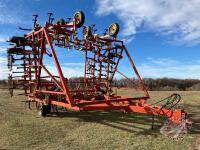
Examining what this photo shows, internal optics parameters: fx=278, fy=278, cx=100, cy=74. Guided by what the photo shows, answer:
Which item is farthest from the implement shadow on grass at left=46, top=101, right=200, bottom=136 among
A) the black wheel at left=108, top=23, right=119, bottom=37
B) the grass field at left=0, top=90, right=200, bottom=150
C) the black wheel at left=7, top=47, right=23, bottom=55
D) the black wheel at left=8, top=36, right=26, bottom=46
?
the black wheel at left=108, top=23, right=119, bottom=37

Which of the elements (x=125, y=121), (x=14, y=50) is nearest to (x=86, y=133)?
(x=125, y=121)

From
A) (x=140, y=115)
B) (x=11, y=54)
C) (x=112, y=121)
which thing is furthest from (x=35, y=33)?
(x=140, y=115)

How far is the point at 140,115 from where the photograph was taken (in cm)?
1317

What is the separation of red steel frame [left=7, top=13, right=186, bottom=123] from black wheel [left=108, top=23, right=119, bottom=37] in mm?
319

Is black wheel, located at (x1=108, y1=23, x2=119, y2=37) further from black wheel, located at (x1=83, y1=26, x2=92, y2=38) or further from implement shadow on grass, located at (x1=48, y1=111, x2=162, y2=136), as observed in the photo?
implement shadow on grass, located at (x1=48, y1=111, x2=162, y2=136)

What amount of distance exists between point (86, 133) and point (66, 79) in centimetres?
451

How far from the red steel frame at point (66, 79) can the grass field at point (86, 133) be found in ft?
2.51

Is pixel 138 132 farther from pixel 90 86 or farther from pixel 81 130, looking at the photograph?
pixel 90 86

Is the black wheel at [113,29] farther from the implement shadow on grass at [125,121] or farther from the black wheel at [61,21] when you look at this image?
the implement shadow on grass at [125,121]

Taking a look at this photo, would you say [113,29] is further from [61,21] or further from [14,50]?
[14,50]

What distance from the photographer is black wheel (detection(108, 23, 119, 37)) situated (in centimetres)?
1468

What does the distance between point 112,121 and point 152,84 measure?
34.1 meters

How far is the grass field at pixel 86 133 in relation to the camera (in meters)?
7.87

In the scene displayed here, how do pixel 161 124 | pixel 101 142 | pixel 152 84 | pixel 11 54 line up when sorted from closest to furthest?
pixel 101 142 → pixel 161 124 → pixel 11 54 → pixel 152 84
